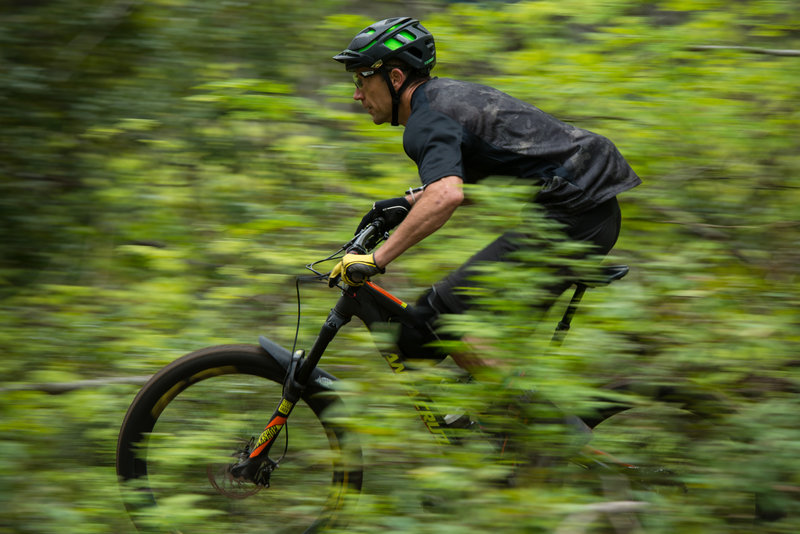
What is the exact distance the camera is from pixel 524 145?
338 centimetres

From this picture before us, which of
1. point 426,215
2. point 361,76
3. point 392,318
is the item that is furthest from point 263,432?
point 361,76

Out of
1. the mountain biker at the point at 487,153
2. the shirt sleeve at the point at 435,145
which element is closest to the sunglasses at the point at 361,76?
the mountain biker at the point at 487,153

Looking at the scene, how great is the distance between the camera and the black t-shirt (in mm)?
3336

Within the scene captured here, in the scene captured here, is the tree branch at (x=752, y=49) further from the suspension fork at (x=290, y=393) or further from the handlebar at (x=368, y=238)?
the suspension fork at (x=290, y=393)

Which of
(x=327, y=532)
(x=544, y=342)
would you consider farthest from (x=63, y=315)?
(x=544, y=342)

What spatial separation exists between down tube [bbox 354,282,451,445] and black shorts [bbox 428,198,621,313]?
175 millimetres

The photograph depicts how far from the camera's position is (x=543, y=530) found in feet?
8.57

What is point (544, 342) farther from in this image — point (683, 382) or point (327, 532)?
point (327, 532)

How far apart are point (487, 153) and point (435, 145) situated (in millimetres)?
338

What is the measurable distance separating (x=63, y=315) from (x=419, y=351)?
285cm

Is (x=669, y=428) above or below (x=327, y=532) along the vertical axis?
above

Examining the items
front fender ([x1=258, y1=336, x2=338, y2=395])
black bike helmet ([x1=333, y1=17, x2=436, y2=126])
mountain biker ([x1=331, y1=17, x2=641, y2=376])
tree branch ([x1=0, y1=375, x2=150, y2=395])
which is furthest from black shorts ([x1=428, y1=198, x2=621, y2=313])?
tree branch ([x1=0, y1=375, x2=150, y2=395])

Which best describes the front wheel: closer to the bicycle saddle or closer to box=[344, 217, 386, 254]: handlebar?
box=[344, 217, 386, 254]: handlebar

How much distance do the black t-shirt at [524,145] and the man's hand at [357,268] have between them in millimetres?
541
